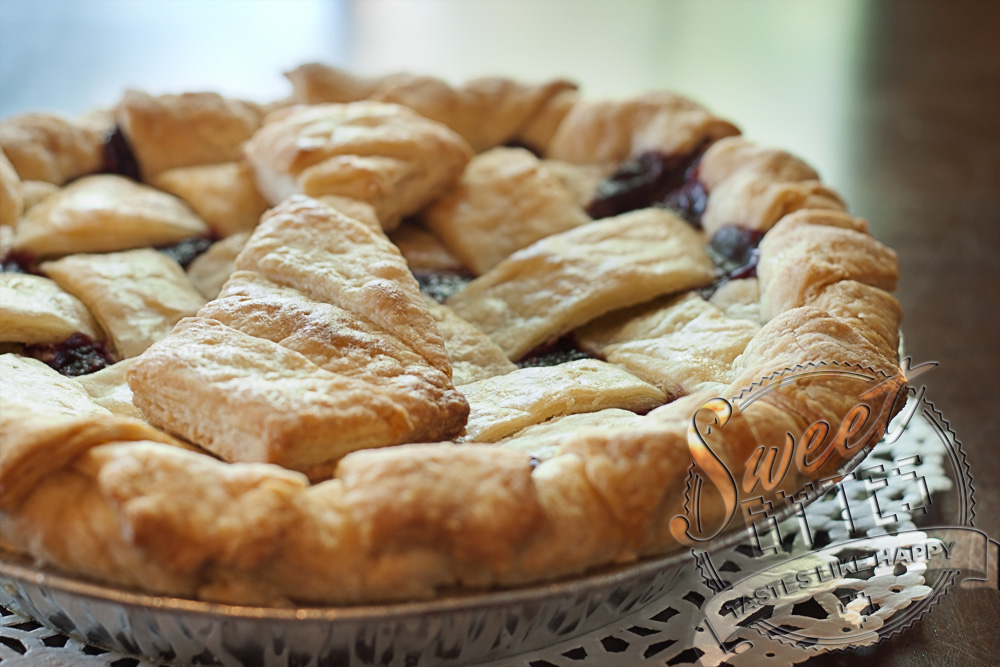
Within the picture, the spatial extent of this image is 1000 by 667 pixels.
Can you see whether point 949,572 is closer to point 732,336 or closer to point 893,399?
point 893,399

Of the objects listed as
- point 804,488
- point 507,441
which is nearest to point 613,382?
point 507,441

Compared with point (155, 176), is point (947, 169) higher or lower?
lower

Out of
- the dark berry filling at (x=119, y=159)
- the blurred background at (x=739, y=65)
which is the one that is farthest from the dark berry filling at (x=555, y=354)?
the dark berry filling at (x=119, y=159)

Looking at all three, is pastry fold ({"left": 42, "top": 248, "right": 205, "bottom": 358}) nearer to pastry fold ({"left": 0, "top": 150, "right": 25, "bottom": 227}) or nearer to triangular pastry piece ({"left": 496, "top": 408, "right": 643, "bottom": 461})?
pastry fold ({"left": 0, "top": 150, "right": 25, "bottom": 227})

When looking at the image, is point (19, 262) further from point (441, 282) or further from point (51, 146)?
point (441, 282)

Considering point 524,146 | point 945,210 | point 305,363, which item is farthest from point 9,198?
point 945,210

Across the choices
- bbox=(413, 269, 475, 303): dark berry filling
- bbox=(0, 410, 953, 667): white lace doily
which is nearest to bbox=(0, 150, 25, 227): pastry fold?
bbox=(413, 269, 475, 303): dark berry filling
